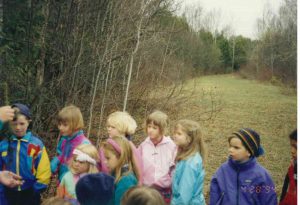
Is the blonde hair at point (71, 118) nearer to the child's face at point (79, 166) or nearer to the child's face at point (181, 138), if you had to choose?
the child's face at point (79, 166)

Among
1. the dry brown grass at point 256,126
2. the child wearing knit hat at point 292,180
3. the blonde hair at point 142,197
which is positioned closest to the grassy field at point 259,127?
the dry brown grass at point 256,126

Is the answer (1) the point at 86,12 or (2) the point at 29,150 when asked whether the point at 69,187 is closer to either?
(2) the point at 29,150

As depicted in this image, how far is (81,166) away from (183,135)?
865 mm

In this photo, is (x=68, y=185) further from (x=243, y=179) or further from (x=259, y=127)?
(x=259, y=127)

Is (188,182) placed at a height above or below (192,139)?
below

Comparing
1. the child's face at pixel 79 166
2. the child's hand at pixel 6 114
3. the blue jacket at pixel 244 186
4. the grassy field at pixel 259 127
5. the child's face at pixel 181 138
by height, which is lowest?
the grassy field at pixel 259 127

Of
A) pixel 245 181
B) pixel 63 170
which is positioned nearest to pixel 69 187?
pixel 63 170

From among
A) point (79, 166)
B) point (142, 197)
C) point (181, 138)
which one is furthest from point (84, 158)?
point (142, 197)

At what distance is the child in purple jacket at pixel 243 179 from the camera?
2713mm

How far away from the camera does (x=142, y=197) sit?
1.76 metres

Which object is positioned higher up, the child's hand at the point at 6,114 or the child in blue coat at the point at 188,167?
the child's hand at the point at 6,114

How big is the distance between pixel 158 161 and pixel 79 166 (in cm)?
86

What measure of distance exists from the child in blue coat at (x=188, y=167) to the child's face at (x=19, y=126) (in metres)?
1.28

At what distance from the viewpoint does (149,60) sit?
787 cm
